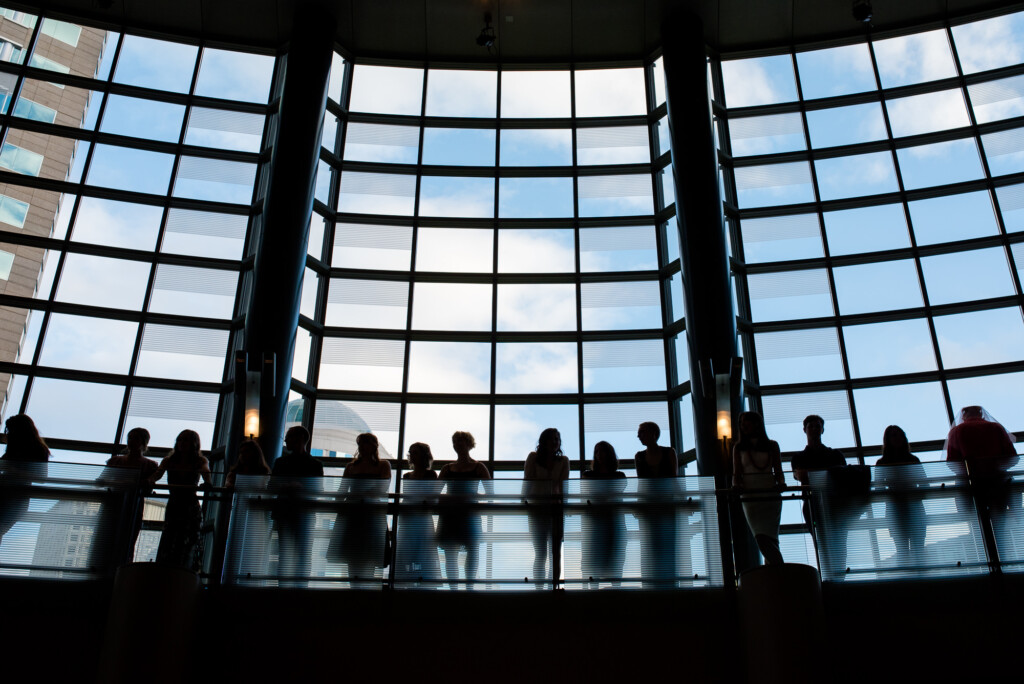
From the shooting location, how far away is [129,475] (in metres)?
9.22

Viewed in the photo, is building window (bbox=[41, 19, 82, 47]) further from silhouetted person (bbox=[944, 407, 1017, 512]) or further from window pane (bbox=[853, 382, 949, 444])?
silhouetted person (bbox=[944, 407, 1017, 512])

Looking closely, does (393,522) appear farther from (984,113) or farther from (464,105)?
(984,113)

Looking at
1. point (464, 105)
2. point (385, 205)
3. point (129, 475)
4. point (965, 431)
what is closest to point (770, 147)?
point (464, 105)

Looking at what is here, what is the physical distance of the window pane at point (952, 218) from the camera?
17656mm

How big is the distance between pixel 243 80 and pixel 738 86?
1083cm

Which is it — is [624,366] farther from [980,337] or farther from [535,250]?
[980,337]

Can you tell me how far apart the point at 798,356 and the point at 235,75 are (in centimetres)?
1330

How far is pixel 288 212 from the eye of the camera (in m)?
17.5

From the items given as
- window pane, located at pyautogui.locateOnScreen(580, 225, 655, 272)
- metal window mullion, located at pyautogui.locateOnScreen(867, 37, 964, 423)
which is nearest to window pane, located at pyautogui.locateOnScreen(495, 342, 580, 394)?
window pane, located at pyautogui.locateOnScreen(580, 225, 655, 272)

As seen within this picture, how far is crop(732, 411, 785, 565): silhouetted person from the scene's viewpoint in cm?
905

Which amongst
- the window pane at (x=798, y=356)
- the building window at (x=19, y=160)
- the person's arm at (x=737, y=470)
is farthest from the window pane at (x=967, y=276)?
the building window at (x=19, y=160)

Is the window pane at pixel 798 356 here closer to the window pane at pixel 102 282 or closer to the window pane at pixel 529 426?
the window pane at pixel 529 426

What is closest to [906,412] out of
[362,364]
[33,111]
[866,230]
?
[866,230]

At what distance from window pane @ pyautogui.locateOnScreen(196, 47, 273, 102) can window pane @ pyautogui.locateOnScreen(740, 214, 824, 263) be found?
1074 centimetres
